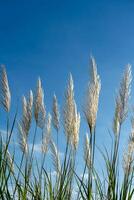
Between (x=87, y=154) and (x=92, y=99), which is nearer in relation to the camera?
(x=92, y=99)

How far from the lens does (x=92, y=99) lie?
4.24 meters

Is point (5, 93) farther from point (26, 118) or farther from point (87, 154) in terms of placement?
point (87, 154)

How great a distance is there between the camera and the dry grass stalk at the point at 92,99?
421cm

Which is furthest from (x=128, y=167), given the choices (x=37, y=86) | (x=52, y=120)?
(x=37, y=86)

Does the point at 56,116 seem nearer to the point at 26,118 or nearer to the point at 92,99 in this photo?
the point at 26,118

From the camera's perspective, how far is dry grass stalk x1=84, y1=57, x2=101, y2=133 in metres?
4.21

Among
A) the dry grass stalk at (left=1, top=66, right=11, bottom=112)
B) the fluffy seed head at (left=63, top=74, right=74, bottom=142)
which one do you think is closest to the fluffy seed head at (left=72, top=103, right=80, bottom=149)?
the fluffy seed head at (left=63, top=74, right=74, bottom=142)

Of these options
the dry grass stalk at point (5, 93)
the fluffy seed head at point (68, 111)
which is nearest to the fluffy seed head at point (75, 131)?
the fluffy seed head at point (68, 111)

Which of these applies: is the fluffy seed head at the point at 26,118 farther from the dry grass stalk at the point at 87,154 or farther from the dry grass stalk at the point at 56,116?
the dry grass stalk at the point at 87,154

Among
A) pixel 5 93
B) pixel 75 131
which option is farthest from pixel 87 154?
pixel 5 93

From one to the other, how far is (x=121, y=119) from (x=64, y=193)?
892mm

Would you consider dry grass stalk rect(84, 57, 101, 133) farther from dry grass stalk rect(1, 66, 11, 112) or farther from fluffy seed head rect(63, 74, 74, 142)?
dry grass stalk rect(1, 66, 11, 112)

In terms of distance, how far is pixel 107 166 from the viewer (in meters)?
4.15

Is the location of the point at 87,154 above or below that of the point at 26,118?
below
